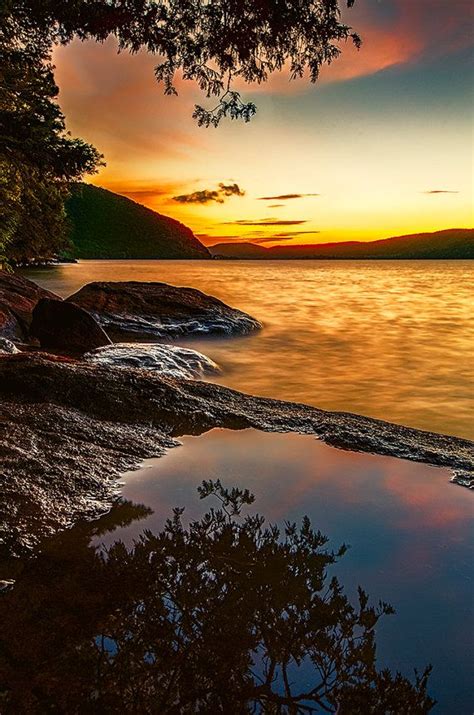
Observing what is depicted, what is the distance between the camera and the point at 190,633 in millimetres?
2119

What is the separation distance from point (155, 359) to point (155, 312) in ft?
22.5

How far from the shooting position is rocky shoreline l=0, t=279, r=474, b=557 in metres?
3.16

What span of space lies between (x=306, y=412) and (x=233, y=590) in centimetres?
339

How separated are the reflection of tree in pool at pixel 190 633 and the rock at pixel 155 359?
495 cm

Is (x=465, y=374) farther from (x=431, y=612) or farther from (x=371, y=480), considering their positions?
(x=431, y=612)

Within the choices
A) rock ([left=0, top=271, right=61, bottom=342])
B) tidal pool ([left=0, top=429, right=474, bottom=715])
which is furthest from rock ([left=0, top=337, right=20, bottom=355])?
tidal pool ([left=0, top=429, right=474, bottom=715])

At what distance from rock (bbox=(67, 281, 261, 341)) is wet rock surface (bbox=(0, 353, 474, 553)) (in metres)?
7.69

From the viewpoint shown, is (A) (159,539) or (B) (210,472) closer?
(A) (159,539)

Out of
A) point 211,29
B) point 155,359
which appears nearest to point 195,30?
point 211,29

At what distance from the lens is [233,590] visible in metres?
2.43

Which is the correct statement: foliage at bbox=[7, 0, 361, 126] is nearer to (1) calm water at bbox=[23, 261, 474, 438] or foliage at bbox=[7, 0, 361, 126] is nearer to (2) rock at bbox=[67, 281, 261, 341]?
(1) calm water at bbox=[23, 261, 474, 438]

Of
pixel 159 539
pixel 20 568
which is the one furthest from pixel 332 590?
pixel 20 568

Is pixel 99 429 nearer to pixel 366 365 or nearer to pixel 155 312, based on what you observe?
pixel 366 365

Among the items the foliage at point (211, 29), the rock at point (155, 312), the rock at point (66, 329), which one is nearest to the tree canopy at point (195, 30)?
the foliage at point (211, 29)
